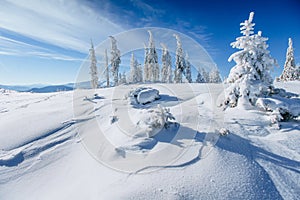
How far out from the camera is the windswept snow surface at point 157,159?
449 cm

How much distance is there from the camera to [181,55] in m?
43.1

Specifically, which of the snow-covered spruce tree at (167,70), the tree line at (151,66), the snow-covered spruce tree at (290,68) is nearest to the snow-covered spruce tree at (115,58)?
the tree line at (151,66)

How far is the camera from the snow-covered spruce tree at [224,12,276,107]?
840 cm

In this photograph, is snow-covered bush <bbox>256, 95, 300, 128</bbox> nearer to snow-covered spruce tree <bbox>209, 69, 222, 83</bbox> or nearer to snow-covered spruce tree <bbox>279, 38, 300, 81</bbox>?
snow-covered spruce tree <bbox>279, 38, 300, 81</bbox>

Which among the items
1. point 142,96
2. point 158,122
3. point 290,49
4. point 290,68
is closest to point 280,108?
point 158,122

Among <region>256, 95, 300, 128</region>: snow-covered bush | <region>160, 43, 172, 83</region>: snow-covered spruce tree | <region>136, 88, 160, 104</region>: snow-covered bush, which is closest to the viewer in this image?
<region>256, 95, 300, 128</region>: snow-covered bush

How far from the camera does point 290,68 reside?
107 ft

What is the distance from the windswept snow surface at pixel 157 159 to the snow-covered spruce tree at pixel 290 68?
31713 millimetres

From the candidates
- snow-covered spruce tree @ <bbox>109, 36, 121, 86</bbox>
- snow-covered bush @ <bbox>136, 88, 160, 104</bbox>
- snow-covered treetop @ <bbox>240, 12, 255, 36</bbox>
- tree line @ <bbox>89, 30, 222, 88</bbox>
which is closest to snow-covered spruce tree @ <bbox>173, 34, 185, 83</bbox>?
tree line @ <bbox>89, 30, 222, 88</bbox>

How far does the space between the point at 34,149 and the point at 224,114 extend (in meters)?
8.50

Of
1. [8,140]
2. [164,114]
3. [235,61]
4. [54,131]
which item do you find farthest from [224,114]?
[8,140]

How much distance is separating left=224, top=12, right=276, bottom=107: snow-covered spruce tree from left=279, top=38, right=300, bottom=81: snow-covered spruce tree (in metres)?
30.2

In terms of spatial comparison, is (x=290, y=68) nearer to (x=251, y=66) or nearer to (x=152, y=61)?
(x=152, y=61)

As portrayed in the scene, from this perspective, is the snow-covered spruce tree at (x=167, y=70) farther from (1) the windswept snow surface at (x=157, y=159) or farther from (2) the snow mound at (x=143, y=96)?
(1) the windswept snow surface at (x=157, y=159)
